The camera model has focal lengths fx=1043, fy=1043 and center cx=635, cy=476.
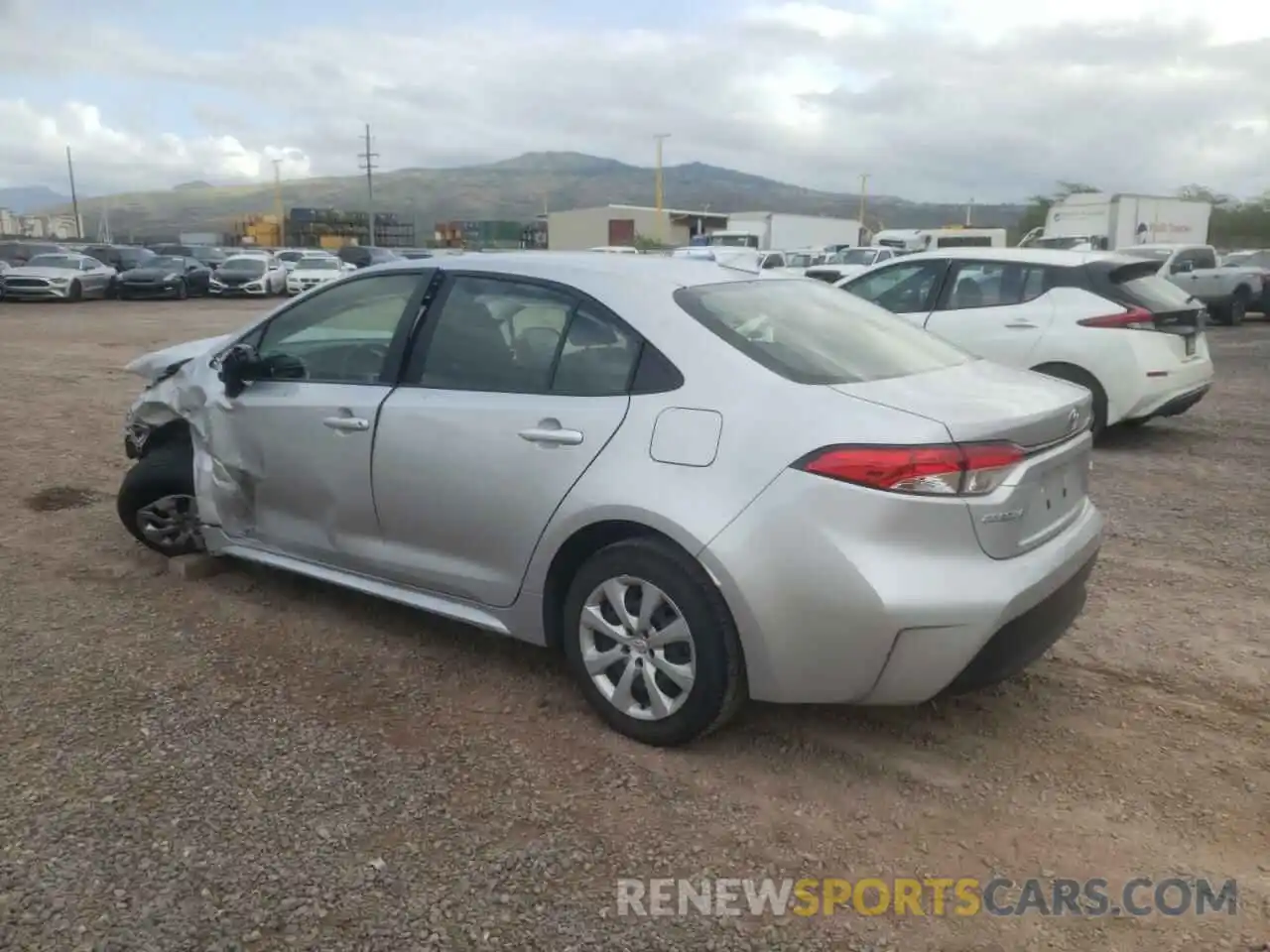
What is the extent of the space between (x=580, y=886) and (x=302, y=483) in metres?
2.19

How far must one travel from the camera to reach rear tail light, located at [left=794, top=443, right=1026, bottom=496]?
115 inches

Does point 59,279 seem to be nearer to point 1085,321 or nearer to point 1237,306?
point 1085,321

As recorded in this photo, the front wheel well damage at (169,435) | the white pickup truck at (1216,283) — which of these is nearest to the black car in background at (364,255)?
the white pickup truck at (1216,283)

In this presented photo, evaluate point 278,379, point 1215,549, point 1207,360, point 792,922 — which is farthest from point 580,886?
point 1207,360

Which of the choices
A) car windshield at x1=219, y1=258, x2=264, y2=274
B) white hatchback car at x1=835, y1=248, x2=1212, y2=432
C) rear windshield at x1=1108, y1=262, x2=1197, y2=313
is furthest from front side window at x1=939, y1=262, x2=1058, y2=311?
car windshield at x1=219, y1=258, x2=264, y2=274

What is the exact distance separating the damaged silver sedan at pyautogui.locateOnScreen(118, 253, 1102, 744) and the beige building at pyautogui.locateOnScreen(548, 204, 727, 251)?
2439 inches

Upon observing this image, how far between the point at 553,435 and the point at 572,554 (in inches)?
15.9

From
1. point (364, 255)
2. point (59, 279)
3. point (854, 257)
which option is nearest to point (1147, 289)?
point (854, 257)

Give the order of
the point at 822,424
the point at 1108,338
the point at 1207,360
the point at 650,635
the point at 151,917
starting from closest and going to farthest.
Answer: the point at 151,917 < the point at 822,424 < the point at 650,635 < the point at 1108,338 < the point at 1207,360

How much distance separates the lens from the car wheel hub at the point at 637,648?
10.7 ft

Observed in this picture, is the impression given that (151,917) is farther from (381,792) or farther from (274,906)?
(381,792)

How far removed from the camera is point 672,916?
2.63m

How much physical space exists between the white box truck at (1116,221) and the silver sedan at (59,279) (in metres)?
25.2

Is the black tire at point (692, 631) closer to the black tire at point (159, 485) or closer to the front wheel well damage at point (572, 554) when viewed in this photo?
the front wheel well damage at point (572, 554)
